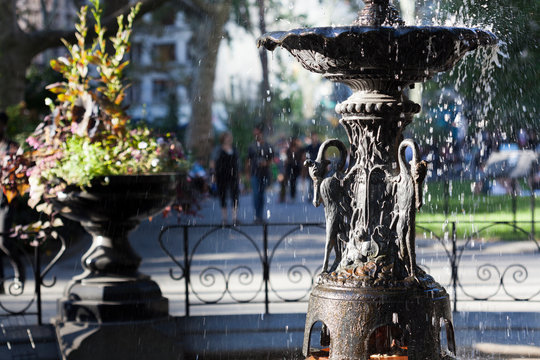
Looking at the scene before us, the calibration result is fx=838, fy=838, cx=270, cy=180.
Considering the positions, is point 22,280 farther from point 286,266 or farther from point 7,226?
point 286,266

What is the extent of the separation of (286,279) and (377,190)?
217 inches

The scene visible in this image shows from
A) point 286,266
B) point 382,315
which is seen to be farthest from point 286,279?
point 382,315

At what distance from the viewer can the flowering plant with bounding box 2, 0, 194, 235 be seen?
623cm

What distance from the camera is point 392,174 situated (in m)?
4.36

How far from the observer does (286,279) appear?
32.0 feet

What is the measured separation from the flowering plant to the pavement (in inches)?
31.3

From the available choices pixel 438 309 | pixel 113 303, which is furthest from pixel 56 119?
pixel 438 309

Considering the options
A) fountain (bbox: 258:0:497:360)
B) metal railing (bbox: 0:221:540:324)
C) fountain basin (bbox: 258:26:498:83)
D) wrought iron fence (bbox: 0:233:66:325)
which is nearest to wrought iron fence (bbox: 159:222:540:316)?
metal railing (bbox: 0:221:540:324)

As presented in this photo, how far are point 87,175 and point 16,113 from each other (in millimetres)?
9647

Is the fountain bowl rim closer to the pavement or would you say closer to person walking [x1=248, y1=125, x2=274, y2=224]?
the pavement

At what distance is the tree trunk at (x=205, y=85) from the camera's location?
28156mm

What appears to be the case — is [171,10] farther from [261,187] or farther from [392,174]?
[392,174]

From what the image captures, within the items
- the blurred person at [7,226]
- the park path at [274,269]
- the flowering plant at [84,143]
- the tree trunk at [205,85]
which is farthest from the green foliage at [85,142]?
the tree trunk at [205,85]

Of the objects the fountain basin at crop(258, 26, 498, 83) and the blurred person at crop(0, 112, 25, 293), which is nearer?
the fountain basin at crop(258, 26, 498, 83)
